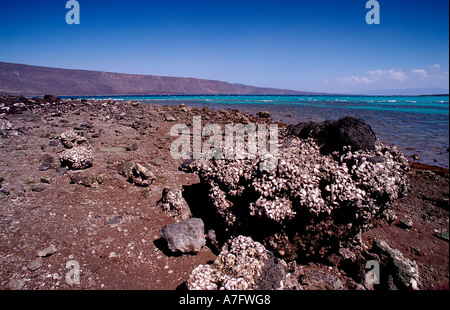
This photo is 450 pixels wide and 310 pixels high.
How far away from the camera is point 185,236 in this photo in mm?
3508

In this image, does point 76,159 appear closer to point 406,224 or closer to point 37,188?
point 37,188

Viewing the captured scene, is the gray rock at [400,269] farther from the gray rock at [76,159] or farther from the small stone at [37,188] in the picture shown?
the gray rock at [76,159]

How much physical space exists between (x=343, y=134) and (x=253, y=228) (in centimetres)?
209

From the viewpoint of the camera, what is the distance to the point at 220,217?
12.3 feet

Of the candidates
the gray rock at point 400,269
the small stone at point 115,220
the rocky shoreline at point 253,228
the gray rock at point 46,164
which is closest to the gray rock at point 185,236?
the rocky shoreline at point 253,228

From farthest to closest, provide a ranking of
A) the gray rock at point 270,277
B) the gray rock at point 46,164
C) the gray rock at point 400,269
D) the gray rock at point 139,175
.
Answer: the gray rock at point 46,164
the gray rock at point 139,175
the gray rock at point 400,269
the gray rock at point 270,277

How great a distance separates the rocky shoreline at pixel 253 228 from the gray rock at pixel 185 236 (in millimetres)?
16

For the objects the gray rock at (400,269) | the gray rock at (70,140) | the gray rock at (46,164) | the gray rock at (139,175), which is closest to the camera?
the gray rock at (400,269)

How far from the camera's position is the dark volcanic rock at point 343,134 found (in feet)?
11.5

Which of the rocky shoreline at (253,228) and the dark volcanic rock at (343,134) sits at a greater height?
the dark volcanic rock at (343,134)

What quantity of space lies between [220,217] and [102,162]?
14.4ft

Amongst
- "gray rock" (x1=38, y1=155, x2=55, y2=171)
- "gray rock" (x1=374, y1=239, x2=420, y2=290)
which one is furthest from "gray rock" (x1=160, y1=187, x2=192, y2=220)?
"gray rock" (x1=38, y1=155, x2=55, y2=171)

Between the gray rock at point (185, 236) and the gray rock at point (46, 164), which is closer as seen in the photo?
the gray rock at point (185, 236)

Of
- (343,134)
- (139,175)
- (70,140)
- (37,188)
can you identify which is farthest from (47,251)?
(70,140)
